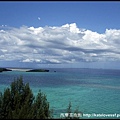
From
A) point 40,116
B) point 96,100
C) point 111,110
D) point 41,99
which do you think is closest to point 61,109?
point 111,110

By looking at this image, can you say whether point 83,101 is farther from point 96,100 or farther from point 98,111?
point 98,111

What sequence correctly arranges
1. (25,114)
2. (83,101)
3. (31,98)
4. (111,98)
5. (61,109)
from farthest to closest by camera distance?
(111,98), (83,101), (61,109), (31,98), (25,114)

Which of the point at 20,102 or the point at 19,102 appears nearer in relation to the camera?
the point at 19,102

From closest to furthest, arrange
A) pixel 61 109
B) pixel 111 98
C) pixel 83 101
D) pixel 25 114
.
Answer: pixel 25 114 < pixel 61 109 < pixel 83 101 < pixel 111 98

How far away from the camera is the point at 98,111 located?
3784 cm

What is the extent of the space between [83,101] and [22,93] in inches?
1141

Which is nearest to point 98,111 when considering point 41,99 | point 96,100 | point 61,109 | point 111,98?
point 61,109

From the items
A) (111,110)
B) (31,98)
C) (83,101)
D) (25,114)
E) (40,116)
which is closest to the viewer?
(25,114)

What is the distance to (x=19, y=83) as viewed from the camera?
784 inches

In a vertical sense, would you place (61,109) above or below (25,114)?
below

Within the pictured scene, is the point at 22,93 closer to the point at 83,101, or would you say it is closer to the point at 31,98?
the point at 31,98

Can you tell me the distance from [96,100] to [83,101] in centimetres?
390

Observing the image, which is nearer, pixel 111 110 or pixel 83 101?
pixel 111 110

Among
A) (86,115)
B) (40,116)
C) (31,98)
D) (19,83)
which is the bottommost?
(86,115)
